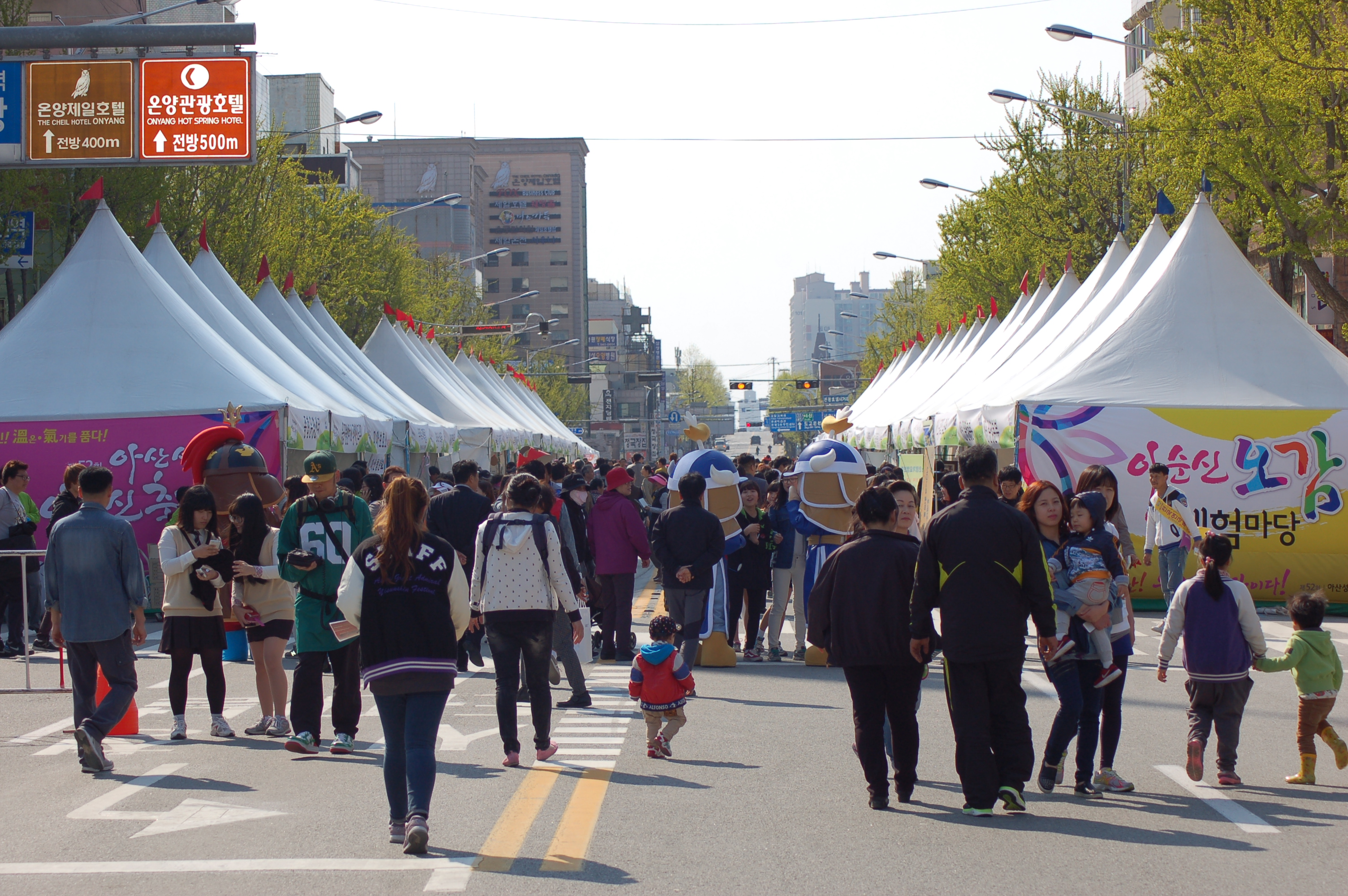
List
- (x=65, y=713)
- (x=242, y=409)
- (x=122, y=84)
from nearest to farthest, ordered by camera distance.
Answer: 1. (x=65, y=713)
2. (x=122, y=84)
3. (x=242, y=409)

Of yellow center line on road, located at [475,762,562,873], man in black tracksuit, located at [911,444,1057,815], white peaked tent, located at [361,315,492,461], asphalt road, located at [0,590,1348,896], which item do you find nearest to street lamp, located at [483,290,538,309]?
white peaked tent, located at [361,315,492,461]

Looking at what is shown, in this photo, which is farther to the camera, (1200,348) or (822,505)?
(1200,348)

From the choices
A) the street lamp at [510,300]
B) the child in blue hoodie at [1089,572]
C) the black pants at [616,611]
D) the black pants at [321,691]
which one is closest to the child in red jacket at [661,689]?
the black pants at [321,691]

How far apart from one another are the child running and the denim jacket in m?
6.45

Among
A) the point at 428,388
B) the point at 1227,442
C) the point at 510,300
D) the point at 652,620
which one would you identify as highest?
the point at 510,300

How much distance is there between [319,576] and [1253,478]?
491 inches

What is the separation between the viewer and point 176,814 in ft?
22.7

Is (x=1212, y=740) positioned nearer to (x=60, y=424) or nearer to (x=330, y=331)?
(x=60, y=424)

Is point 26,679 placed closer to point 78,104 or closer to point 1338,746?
point 78,104

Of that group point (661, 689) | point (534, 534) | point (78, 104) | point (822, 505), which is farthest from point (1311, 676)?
point (78, 104)

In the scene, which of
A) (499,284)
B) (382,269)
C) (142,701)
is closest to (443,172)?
(499,284)

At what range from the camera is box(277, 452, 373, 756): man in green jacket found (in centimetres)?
834

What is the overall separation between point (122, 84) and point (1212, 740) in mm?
12942

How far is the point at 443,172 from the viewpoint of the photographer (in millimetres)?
121125
